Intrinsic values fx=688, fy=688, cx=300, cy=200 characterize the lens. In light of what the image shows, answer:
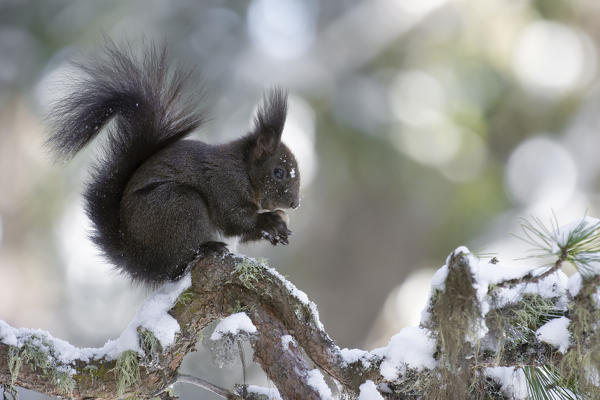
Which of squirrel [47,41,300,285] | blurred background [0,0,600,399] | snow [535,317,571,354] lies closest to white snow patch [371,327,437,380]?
snow [535,317,571,354]

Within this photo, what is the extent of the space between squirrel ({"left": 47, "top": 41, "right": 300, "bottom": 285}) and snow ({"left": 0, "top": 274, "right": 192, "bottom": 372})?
0.30 meters

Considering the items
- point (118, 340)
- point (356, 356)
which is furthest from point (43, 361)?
point (356, 356)

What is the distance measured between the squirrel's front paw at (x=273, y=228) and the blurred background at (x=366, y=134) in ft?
11.7

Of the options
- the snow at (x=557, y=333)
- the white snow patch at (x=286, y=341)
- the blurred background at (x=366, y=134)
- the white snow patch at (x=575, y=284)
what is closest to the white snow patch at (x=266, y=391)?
the white snow patch at (x=286, y=341)

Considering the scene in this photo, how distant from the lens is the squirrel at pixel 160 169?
2262 mm

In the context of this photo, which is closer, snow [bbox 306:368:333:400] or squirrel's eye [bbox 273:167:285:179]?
snow [bbox 306:368:333:400]

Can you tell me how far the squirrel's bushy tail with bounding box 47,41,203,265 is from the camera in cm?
232

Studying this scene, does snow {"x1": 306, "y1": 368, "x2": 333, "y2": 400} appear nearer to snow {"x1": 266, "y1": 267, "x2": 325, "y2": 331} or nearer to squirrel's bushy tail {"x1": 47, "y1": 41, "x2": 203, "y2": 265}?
snow {"x1": 266, "y1": 267, "x2": 325, "y2": 331}

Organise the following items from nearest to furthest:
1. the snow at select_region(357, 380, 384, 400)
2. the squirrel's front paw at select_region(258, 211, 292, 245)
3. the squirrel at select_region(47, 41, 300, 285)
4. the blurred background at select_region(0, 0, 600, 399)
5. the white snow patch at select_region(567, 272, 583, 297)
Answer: the white snow patch at select_region(567, 272, 583, 297), the snow at select_region(357, 380, 384, 400), the squirrel at select_region(47, 41, 300, 285), the squirrel's front paw at select_region(258, 211, 292, 245), the blurred background at select_region(0, 0, 600, 399)

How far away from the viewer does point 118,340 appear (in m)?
1.84

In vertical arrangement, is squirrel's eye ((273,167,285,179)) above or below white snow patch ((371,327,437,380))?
above

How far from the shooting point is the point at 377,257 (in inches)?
249

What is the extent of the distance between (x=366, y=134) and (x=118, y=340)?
473cm

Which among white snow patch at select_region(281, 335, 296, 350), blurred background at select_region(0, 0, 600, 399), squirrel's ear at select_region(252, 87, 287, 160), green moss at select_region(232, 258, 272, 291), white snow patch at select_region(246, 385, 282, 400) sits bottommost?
white snow patch at select_region(246, 385, 282, 400)
